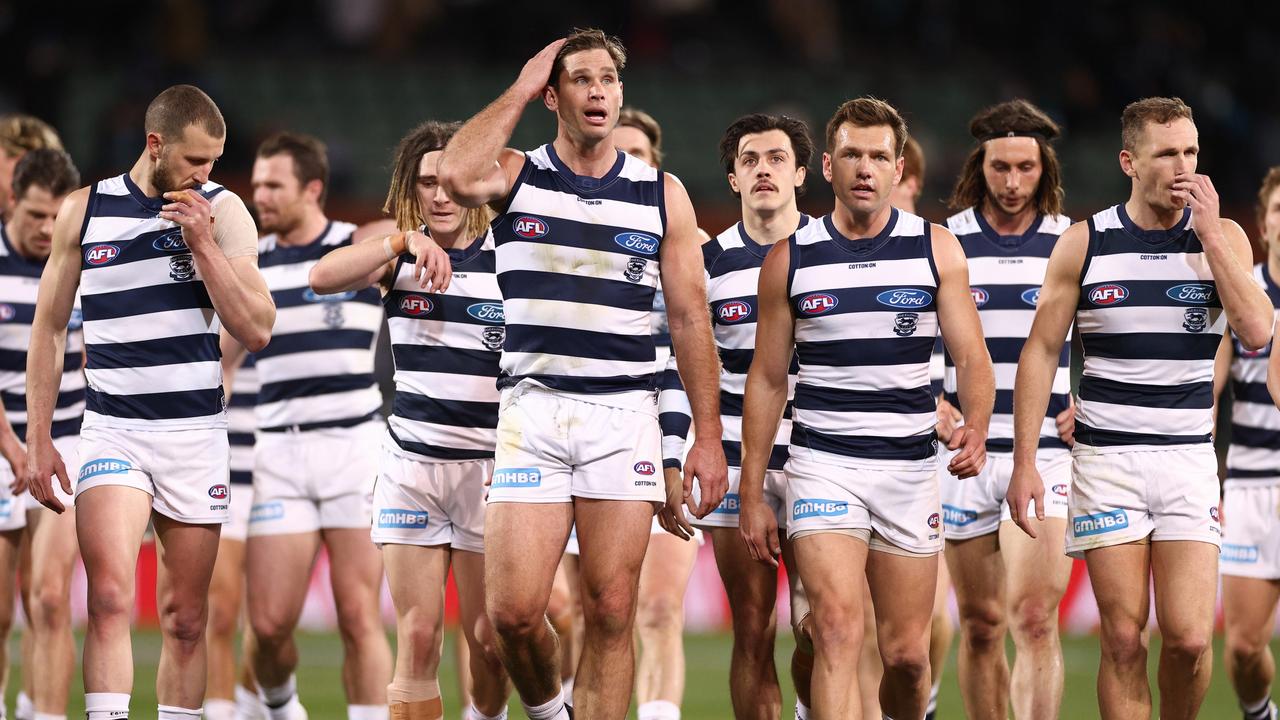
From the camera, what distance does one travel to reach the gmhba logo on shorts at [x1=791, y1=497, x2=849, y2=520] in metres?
6.83

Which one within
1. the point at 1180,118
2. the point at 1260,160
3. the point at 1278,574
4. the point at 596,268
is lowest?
the point at 1278,574

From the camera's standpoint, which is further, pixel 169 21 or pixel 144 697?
pixel 169 21

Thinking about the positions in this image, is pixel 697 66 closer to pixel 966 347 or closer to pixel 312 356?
pixel 312 356

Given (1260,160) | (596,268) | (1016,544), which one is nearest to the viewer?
(596,268)

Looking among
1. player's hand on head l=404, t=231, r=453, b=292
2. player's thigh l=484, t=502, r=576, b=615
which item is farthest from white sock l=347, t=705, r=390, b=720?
player's hand on head l=404, t=231, r=453, b=292

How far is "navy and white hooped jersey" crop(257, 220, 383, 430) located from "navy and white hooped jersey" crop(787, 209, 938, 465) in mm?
2740

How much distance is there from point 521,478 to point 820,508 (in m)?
1.24

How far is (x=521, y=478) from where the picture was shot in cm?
665

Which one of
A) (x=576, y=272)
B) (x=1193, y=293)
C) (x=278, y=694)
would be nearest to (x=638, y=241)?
(x=576, y=272)

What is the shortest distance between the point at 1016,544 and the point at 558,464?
265 centimetres

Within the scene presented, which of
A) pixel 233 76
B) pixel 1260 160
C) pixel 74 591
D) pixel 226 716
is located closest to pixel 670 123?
pixel 233 76

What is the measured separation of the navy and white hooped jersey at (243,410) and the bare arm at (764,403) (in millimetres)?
3900

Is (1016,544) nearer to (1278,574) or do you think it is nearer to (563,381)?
(1278,574)

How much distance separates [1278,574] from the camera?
8961 millimetres
